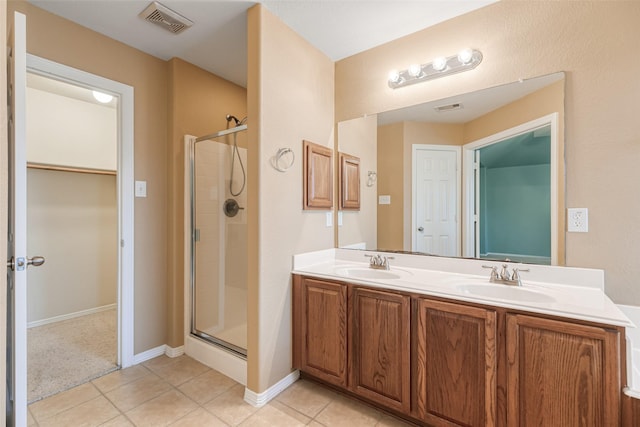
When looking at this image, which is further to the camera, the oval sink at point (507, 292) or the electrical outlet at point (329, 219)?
the electrical outlet at point (329, 219)

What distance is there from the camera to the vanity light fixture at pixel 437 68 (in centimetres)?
182

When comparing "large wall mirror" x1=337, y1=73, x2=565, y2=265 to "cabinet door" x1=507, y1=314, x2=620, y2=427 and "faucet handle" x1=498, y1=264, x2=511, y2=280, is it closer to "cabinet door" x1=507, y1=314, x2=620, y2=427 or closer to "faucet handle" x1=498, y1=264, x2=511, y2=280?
"faucet handle" x1=498, y1=264, x2=511, y2=280

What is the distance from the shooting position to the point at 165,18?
6.27 feet

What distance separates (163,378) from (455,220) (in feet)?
7.68

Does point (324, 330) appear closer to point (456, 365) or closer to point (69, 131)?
point (456, 365)

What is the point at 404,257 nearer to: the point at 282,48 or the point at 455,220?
the point at 455,220

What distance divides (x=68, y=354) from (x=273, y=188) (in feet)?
7.36

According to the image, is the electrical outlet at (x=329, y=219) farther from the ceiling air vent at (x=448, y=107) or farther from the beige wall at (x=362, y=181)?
the ceiling air vent at (x=448, y=107)

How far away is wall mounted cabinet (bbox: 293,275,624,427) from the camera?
1124mm

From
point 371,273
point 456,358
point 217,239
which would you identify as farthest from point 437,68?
point 217,239

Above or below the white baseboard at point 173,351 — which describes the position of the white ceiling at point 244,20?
above

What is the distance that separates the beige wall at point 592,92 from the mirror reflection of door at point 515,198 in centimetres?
11

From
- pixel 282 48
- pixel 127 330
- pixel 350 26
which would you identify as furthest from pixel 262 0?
pixel 127 330

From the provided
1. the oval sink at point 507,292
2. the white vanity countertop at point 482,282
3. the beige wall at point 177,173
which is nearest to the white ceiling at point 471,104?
the white vanity countertop at point 482,282
